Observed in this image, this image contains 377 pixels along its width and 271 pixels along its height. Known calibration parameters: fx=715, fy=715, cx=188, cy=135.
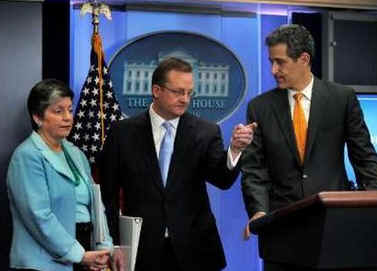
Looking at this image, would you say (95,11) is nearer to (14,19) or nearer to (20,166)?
(14,19)

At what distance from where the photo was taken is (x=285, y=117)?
10.1 feet

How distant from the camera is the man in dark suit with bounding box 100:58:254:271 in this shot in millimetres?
3189

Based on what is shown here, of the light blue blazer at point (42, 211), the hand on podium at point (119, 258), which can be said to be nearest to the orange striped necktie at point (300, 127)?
the hand on podium at point (119, 258)

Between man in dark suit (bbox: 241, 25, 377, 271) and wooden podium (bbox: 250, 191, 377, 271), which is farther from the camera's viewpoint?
man in dark suit (bbox: 241, 25, 377, 271)

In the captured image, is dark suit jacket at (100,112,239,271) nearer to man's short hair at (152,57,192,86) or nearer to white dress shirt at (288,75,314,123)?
man's short hair at (152,57,192,86)

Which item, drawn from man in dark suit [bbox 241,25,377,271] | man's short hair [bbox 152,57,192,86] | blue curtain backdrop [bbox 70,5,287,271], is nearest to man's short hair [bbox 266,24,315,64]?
man in dark suit [bbox 241,25,377,271]

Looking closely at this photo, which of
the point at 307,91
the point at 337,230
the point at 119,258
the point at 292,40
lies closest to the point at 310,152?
the point at 307,91

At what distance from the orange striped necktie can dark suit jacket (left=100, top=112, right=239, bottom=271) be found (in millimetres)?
312

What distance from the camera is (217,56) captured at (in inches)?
202

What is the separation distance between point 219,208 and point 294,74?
216cm

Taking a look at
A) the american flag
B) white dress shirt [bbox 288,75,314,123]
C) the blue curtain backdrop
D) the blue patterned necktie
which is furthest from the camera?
the blue curtain backdrop

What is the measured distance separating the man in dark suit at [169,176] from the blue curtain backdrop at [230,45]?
1.72 metres

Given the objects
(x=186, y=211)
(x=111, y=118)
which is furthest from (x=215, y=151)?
(x=111, y=118)

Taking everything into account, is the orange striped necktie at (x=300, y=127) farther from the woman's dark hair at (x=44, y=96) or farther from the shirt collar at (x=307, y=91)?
the woman's dark hair at (x=44, y=96)
